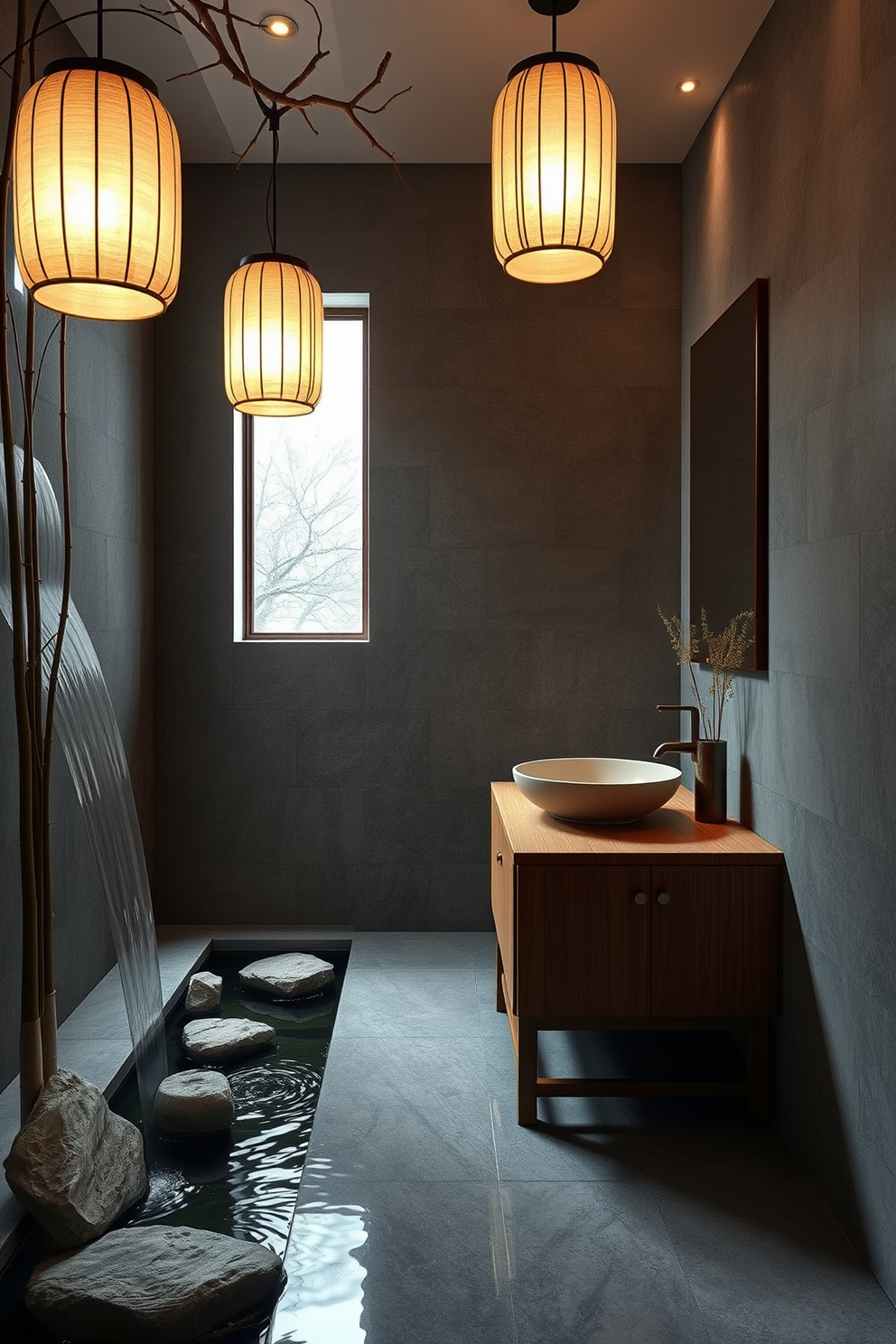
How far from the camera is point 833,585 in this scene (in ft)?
7.27

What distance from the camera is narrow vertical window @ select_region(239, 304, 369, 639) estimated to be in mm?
3984

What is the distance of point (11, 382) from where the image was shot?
260 cm

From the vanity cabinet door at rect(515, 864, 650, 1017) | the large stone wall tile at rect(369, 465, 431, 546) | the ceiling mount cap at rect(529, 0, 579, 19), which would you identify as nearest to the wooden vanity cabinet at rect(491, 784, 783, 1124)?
the vanity cabinet door at rect(515, 864, 650, 1017)

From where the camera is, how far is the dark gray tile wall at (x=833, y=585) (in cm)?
194

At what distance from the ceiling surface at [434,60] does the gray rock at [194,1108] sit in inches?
105

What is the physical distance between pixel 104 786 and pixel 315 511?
145 centimetres

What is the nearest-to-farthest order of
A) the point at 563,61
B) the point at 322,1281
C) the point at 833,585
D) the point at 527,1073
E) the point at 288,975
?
the point at 322,1281
the point at 563,61
the point at 833,585
the point at 527,1073
the point at 288,975

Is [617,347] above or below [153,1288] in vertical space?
above

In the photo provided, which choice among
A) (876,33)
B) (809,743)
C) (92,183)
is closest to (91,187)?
(92,183)

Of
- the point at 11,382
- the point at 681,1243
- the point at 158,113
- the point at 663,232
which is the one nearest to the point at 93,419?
the point at 11,382

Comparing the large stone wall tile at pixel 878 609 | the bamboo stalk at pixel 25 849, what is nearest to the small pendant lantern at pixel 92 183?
the bamboo stalk at pixel 25 849

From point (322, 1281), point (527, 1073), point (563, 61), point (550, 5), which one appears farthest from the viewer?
point (550, 5)

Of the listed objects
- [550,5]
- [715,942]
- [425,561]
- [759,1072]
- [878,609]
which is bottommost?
[759,1072]

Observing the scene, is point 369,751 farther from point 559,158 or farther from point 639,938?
point 559,158
